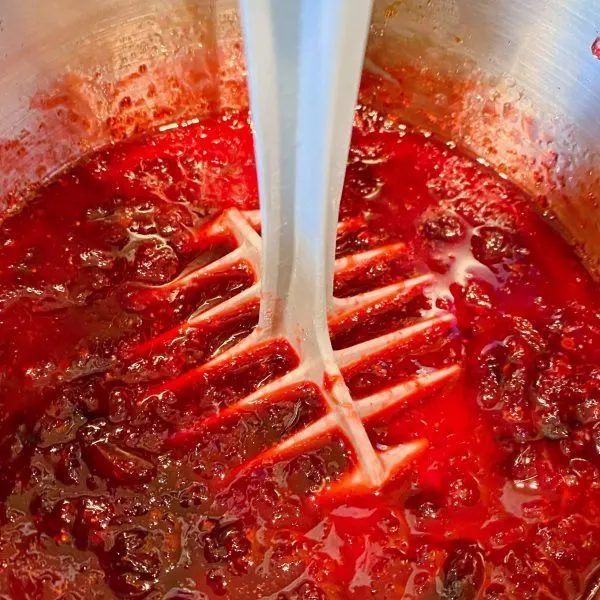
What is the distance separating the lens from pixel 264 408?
1658 millimetres

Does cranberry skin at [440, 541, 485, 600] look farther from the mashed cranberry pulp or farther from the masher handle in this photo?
the masher handle

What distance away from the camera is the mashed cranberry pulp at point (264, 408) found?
58.7 inches

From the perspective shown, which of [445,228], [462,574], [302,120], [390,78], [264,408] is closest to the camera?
[302,120]

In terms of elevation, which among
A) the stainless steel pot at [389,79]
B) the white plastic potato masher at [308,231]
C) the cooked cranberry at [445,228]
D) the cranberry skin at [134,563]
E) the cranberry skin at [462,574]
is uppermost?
the stainless steel pot at [389,79]

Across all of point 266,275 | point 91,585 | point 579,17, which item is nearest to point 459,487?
point 266,275

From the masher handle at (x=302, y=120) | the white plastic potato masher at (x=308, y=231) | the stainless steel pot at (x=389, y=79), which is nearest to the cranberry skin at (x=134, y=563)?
the white plastic potato masher at (x=308, y=231)

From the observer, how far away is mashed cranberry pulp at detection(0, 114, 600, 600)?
1.49 m

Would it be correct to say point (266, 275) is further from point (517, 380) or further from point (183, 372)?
point (517, 380)

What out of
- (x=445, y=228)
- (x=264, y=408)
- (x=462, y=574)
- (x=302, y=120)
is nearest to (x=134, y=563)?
(x=264, y=408)

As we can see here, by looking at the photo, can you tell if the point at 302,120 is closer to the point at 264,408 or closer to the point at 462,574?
the point at 264,408

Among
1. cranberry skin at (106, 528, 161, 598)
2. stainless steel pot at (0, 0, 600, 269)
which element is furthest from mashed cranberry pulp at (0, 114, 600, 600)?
stainless steel pot at (0, 0, 600, 269)

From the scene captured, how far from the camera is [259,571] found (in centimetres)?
148

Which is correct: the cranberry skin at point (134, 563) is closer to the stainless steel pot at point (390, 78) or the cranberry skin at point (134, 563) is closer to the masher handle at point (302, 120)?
the masher handle at point (302, 120)


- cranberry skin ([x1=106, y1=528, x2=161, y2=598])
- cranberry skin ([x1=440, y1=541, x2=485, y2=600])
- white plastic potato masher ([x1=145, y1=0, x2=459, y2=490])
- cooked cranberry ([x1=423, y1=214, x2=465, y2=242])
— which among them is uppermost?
cooked cranberry ([x1=423, y1=214, x2=465, y2=242])
